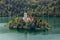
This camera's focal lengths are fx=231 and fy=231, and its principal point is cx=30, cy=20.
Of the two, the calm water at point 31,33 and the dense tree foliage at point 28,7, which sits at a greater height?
the dense tree foliage at point 28,7

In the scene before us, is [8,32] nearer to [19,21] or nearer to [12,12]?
[19,21]

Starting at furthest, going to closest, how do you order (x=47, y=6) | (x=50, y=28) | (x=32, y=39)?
(x=47, y=6)
(x=50, y=28)
(x=32, y=39)

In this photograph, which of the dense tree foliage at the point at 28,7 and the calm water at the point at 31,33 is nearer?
the calm water at the point at 31,33

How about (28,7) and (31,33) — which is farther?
(28,7)

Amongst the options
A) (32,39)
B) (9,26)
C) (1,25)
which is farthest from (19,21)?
(32,39)

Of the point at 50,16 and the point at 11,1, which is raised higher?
the point at 11,1

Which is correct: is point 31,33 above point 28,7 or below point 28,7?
below

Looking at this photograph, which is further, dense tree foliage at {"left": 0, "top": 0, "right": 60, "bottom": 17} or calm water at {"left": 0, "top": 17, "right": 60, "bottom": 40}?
dense tree foliage at {"left": 0, "top": 0, "right": 60, "bottom": 17}

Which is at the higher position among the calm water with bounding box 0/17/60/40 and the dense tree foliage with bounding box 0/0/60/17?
the dense tree foliage with bounding box 0/0/60/17
